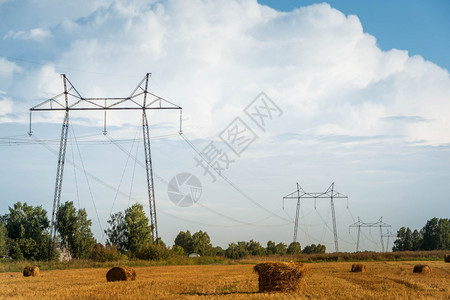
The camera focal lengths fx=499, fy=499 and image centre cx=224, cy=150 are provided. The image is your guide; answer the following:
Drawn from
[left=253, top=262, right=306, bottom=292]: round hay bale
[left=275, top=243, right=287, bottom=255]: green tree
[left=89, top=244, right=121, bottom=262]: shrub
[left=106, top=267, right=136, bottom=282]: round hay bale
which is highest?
[left=253, top=262, right=306, bottom=292]: round hay bale

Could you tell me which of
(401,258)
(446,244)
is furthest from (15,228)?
(446,244)

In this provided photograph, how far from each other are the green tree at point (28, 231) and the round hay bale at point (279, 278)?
2758 inches

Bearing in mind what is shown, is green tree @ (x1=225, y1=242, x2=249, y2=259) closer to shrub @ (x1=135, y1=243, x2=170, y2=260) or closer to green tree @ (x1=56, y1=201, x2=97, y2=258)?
green tree @ (x1=56, y1=201, x2=97, y2=258)

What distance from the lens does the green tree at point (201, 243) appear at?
151625mm

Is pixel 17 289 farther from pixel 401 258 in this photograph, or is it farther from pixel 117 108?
pixel 401 258

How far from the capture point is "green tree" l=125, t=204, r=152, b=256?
100812mm

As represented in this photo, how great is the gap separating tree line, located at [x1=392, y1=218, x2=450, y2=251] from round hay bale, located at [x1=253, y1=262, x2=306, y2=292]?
13474cm

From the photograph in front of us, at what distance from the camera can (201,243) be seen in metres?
152

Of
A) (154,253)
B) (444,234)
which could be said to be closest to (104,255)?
(154,253)

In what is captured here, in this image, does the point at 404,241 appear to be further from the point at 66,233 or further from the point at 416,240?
the point at 66,233

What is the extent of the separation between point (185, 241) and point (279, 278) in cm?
13399

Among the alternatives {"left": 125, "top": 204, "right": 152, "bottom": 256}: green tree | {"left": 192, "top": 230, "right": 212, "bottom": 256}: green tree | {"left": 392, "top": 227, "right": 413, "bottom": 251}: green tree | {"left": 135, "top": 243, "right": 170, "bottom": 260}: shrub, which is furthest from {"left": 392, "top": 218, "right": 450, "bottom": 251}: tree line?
{"left": 135, "top": 243, "right": 170, "bottom": 260}: shrub

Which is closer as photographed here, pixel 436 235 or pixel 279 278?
pixel 279 278

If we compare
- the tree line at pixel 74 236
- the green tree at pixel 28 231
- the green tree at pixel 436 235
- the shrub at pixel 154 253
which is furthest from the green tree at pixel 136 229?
the green tree at pixel 436 235
